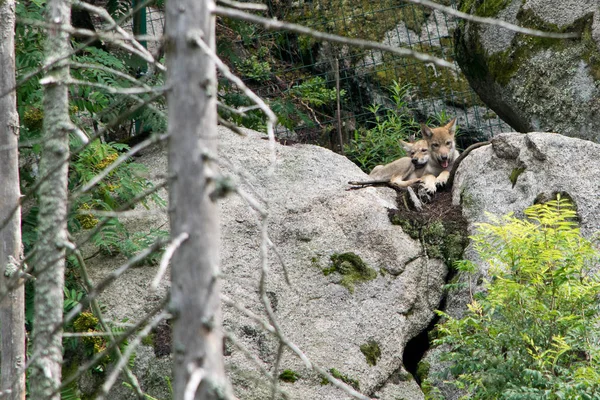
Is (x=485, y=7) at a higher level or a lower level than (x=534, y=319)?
higher

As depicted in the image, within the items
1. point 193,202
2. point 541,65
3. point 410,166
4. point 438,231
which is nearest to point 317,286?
point 438,231

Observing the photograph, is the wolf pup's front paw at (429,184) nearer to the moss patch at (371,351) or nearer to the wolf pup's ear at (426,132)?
the wolf pup's ear at (426,132)

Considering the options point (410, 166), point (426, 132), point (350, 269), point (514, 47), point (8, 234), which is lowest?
point (350, 269)

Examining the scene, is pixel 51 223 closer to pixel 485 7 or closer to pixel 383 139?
pixel 485 7

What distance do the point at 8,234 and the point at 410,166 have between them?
5.70 metres

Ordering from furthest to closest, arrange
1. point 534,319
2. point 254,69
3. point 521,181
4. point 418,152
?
1. point 254,69
2. point 418,152
3. point 521,181
4. point 534,319

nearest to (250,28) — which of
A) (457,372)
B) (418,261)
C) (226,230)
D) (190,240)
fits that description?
(226,230)

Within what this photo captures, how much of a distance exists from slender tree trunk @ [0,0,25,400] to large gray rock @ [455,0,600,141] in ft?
18.5

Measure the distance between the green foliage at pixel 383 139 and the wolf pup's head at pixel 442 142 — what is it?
0.72 meters

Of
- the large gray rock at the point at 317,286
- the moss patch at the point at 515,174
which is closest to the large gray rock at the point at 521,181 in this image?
the moss patch at the point at 515,174

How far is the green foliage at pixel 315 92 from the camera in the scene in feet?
35.0

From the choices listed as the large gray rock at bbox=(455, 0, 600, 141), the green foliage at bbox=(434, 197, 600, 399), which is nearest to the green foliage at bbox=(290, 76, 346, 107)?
the large gray rock at bbox=(455, 0, 600, 141)

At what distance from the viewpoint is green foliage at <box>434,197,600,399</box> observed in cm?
514

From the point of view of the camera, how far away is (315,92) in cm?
1088
